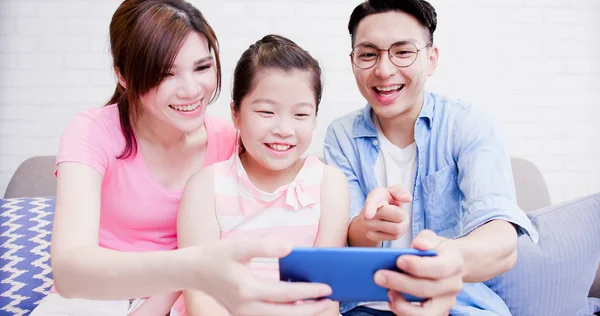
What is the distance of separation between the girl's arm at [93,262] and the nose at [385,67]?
79cm

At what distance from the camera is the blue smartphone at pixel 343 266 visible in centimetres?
84

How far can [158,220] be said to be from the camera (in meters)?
1.38

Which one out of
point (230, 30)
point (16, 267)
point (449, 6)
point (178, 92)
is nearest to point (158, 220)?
point (178, 92)

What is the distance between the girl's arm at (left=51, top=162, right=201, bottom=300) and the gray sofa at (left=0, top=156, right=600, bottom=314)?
0.94 m

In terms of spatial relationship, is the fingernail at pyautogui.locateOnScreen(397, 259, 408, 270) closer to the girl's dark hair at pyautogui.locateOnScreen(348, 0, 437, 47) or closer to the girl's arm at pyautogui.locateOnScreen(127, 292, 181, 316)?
the girl's arm at pyautogui.locateOnScreen(127, 292, 181, 316)

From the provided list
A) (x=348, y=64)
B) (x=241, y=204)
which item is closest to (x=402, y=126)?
(x=241, y=204)

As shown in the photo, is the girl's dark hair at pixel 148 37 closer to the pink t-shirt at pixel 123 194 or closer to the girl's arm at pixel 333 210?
the pink t-shirt at pixel 123 194

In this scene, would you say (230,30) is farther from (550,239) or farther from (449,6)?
(550,239)

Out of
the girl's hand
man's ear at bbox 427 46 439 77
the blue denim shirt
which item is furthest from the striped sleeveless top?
man's ear at bbox 427 46 439 77

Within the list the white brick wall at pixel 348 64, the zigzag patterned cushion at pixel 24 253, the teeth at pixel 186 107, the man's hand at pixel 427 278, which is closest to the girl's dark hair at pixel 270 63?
the teeth at pixel 186 107

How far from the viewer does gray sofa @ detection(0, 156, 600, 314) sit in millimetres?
2010

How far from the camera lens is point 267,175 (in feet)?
4.54

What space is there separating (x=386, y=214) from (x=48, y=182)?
1515 mm

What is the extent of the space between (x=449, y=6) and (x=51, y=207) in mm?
1969
